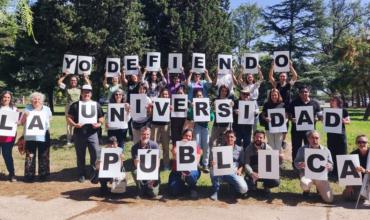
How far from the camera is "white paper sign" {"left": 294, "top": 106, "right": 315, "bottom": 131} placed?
9430mm

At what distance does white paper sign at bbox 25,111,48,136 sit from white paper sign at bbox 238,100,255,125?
169 inches

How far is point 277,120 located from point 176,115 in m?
2.22

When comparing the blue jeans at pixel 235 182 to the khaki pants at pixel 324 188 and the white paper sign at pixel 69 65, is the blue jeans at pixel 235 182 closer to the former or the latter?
the khaki pants at pixel 324 188

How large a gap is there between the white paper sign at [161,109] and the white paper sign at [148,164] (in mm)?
1426

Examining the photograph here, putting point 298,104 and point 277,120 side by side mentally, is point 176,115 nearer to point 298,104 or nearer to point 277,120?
point 277,120

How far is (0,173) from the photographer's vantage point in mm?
10539

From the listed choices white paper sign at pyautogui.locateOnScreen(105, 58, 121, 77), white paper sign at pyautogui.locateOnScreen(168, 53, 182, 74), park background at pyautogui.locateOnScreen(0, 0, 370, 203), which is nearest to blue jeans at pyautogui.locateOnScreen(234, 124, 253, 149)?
white paper sign at pyautogui.locateOnScreen(168, 53, 182, 74)

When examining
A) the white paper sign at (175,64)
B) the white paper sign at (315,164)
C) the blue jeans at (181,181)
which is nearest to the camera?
the white paper sign at (315,164)

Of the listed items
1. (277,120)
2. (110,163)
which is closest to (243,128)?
(277,120)

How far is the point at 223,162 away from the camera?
330 inches

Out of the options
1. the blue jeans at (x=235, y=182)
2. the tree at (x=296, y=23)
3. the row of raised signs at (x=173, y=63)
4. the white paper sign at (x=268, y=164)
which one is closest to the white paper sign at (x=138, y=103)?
the row of raised signs at (x=173, y=63)

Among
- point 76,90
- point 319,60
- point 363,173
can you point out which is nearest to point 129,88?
point 76,90

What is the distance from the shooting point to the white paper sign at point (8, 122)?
952 centimetres

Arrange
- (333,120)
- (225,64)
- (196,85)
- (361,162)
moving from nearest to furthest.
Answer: (361,162) < (333,120) < (196,85) < (225,64)
